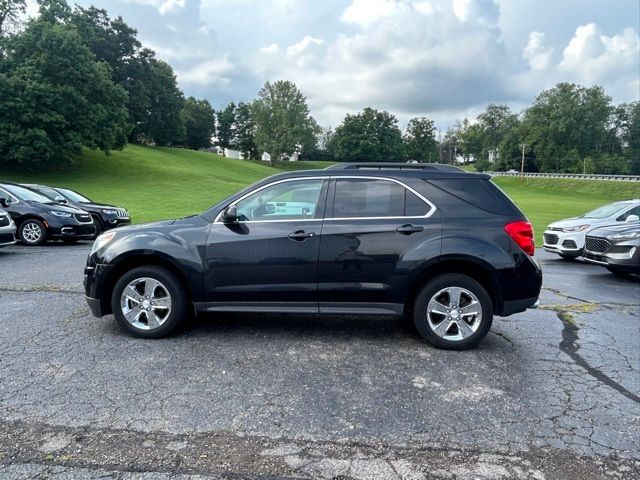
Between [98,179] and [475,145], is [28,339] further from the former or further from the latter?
[475,145]

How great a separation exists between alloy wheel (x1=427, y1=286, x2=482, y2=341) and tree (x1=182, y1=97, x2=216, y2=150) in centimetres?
9932

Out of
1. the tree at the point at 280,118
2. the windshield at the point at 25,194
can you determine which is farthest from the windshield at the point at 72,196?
the tree at the point at 280,118

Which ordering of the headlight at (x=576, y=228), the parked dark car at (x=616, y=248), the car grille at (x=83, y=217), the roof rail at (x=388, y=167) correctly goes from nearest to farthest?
the roof rail at (x=388, y=167)
the parked dark car at (x=616, y=248)
the headlight at (x=576, y=228)
the car grille at (x=83, y=217)

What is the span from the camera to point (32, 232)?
453 inches

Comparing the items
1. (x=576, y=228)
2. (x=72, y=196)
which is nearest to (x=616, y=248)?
(x=576, y=228)

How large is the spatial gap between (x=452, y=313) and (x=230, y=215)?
239cm

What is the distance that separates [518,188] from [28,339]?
73821 millimetres

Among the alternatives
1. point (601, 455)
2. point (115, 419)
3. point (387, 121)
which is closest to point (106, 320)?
point (115, 419)

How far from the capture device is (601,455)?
2.83 meters

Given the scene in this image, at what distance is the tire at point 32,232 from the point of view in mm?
11484

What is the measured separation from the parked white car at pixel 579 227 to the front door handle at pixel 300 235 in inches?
334

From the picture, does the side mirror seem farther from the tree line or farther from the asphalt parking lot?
the tree line

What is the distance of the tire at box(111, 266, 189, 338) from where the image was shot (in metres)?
4.61

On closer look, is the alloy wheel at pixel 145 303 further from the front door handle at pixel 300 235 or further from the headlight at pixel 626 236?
the headlight at pixel 626 236
